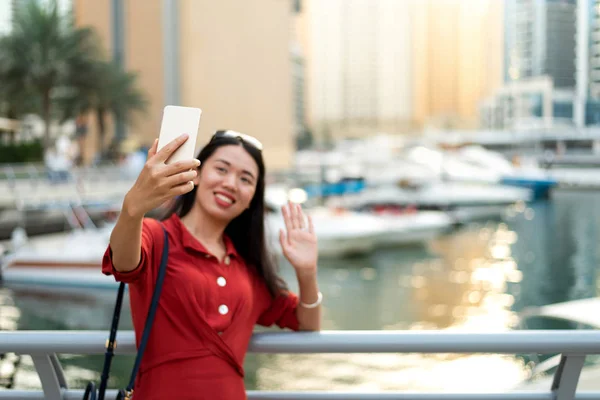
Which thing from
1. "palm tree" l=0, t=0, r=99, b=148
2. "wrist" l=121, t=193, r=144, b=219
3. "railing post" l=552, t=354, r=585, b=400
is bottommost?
"railing post" l=552, t=354, r=585, b=400

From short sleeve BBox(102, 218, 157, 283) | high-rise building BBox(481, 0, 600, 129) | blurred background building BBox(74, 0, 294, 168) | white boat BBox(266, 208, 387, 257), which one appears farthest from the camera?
blurred background building BBox(74, 0, 294, 168)

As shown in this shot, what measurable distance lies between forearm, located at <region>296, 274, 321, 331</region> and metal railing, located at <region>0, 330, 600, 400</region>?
0.07 m

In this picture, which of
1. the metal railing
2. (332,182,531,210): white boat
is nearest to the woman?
the metal railing

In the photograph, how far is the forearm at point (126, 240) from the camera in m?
1.79

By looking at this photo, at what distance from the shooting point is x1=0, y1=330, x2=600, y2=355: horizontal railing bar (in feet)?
6.98

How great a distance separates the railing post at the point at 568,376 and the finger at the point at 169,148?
134cm

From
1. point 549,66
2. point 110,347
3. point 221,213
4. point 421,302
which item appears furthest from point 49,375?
point 549,66

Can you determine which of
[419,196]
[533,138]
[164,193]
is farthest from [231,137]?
[533,138]

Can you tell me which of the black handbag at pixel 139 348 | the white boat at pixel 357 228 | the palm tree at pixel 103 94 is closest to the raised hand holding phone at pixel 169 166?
the black handbag at pixel 139 348

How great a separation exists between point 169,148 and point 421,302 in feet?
44.0

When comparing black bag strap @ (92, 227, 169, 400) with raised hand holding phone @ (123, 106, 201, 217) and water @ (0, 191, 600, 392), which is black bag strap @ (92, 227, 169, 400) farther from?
water @ (0, 191, 600, 392)

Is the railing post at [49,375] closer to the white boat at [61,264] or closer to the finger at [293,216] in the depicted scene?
the finger at [293,216]

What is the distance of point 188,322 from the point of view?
2.02 metres

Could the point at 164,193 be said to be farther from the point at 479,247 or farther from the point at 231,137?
the point at 479,247
